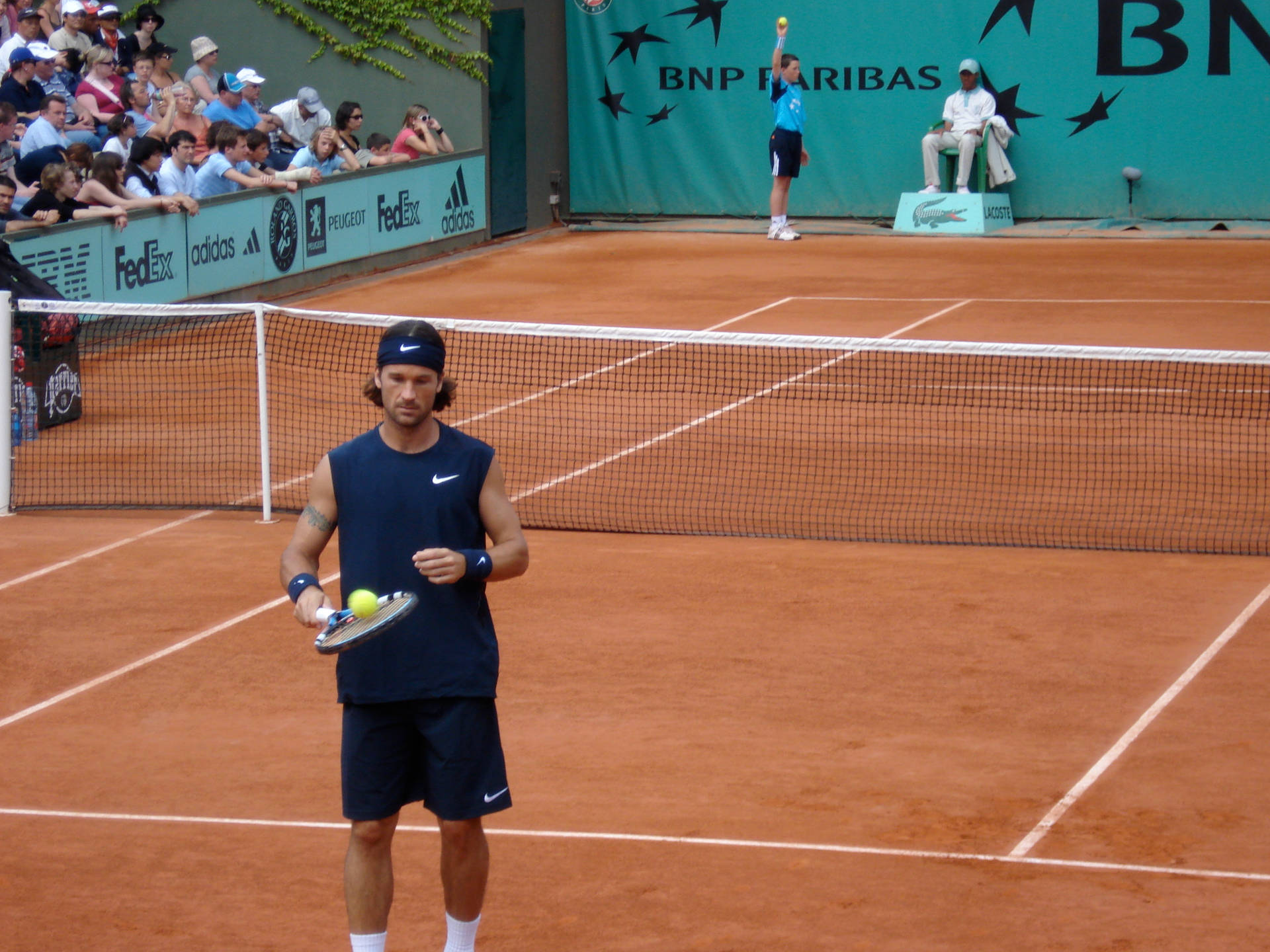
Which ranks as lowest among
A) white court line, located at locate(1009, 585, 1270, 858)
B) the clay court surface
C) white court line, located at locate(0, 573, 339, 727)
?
white court line, located at locate(0, 573, 339, 727)

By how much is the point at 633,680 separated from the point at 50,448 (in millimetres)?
6646

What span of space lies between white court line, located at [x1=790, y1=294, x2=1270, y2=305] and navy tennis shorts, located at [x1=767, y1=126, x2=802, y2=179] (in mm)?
4415

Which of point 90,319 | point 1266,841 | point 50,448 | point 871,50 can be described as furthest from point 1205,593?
point 871,50

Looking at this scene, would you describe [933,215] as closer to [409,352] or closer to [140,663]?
[140,663]

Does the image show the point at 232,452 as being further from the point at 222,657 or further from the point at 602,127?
the point at 602,127

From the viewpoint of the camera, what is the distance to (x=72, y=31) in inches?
766

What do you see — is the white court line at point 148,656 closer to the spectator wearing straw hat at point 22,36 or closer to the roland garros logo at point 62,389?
the roland garros logo at point 62,389

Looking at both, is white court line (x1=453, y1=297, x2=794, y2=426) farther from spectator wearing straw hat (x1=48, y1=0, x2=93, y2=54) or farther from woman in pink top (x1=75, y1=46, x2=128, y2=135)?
spectator wearing straw hat (x1=48, y1=0, x2=93, y2=54)

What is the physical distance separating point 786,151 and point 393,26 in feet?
18.1

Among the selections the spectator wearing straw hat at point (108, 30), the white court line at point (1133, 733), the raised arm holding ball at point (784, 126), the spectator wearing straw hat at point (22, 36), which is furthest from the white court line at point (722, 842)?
the raised arm holding ball at point (784, 126)

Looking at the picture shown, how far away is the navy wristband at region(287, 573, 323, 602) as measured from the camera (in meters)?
4.55

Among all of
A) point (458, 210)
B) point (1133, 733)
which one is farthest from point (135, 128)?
point (1133, 733)

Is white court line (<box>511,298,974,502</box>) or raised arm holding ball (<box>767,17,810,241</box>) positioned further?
raised arm holding ball (<box>767,17,810,241</box>)

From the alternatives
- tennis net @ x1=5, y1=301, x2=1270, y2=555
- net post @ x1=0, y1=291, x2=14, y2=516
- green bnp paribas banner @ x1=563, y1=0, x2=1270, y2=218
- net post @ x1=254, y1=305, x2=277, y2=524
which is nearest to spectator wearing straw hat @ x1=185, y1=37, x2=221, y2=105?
tennis net @ x1=5, y1=301, x2=1270, y2=555
